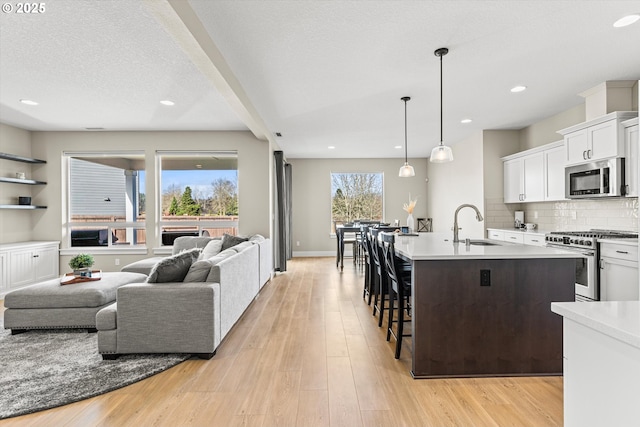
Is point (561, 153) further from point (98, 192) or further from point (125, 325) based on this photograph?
point (98, 192)

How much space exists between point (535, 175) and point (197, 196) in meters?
5.68

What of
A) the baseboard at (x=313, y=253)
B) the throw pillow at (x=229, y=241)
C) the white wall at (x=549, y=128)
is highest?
the white wall at (x=549, y=128)

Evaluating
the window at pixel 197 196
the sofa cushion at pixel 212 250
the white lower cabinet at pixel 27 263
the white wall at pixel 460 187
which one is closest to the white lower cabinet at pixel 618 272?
the white wall at pixel 460 187

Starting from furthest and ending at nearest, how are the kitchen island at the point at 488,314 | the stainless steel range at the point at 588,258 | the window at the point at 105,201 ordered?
the window at the point at 105,201, the stainless steel range at the point at 588,258, the kitchen island at the point at 488,314

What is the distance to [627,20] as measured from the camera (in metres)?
2.55

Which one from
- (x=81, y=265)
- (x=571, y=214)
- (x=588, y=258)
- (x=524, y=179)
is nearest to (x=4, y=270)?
(x=81, y=265)

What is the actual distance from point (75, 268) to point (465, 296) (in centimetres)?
403

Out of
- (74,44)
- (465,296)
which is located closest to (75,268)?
(74,44)

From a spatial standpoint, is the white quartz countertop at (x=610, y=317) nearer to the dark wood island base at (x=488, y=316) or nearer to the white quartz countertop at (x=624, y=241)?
the dark wood island base at (x=488, y=316)

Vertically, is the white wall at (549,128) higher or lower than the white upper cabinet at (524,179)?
higher

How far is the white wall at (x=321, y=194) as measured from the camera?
882 centimetres

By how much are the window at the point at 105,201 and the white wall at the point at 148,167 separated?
180mm

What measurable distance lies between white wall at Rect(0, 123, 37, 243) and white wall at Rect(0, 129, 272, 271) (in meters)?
0.02

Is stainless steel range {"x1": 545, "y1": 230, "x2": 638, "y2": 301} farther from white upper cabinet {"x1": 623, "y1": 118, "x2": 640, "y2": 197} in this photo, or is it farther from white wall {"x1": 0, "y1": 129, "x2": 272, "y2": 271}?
white wall {"x1": 0, "y1": 129, "x2": 272, "y2": 271}
